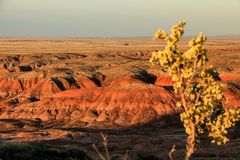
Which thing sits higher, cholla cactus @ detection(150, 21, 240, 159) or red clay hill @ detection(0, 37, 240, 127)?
cholla cactus @ detection(150, 21, 240, 159)

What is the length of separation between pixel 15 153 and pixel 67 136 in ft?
143

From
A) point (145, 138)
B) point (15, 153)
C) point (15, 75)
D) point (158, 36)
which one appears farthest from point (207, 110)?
point (15, 75)

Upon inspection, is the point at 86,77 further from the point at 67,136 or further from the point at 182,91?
the point at 182,91

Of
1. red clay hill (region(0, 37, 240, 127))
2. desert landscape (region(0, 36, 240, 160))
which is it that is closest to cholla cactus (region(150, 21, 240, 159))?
desert landscape (region(0, 36, 240, 160))

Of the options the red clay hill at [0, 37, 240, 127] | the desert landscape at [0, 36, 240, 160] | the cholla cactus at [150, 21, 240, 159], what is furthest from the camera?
the red clay hill at [0, 37, 240, 127]

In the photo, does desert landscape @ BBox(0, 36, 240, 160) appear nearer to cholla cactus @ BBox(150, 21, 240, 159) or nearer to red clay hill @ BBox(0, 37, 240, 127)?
red clay hill @ BBox(0, 37, 240, 127)

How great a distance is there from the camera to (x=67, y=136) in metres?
72.4

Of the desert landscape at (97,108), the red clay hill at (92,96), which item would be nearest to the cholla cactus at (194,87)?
the desert landscape at (97,108)

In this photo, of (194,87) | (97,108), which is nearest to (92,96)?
(97,108)

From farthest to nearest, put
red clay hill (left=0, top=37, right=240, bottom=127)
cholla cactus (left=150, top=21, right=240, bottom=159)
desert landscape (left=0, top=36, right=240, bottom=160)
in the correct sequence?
red clay hill (left=0, top=37, right=240, bottom=127) → desert landscape (left=0, top=36, right=240, bottom=160) → cholla cactus (left=150, top=21, right=240, bottom=159)

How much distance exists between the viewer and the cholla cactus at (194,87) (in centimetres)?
1220

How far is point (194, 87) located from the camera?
12805mm

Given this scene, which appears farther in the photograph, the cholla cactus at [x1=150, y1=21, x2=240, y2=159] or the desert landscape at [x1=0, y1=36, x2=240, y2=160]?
the desert landscape at [x1=0, y1=36, x2=240, y2=160]

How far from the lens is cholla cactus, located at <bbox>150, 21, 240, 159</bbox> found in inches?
480
